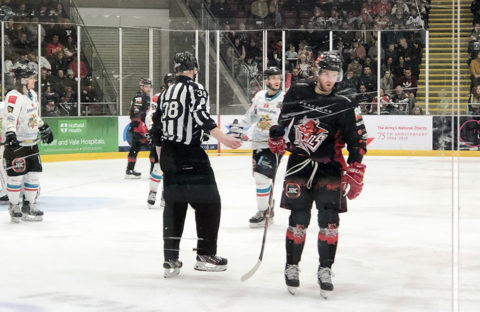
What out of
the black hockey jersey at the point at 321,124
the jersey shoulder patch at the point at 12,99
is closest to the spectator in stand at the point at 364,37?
the black hockey jersey at the point at 321,124

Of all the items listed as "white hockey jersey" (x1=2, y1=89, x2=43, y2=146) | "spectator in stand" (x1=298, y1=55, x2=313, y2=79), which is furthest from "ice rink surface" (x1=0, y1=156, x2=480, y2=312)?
"white hockey jersey" (x1=2, y1=89, x2=43, y2=146)

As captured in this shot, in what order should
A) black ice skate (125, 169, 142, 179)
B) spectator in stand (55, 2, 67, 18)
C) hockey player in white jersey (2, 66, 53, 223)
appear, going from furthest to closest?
hockey player in white jersey (2, 66, 53, 223) → black ice skate (125, 169, 142, 179) → spectator in stand (55, 2, 67, 18)

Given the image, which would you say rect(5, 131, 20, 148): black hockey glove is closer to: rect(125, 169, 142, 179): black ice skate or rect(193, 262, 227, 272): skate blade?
rect(125, 169, 142, 179): black ice skate

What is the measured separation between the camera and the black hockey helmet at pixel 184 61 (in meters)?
3.11

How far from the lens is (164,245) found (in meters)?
3.32

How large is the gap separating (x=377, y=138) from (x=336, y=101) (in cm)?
26

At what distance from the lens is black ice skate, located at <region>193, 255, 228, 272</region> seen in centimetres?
324

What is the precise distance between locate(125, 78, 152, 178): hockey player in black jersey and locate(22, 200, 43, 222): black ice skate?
477 millimetres

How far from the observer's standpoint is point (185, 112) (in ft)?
11.1

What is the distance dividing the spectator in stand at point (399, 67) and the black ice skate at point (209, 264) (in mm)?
919

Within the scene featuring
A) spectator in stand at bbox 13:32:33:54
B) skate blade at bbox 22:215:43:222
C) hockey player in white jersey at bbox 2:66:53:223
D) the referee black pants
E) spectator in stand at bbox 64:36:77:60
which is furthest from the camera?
hockey player in white jersey at bbox 2:66:53:223

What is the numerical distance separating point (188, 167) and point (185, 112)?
0.23 metres

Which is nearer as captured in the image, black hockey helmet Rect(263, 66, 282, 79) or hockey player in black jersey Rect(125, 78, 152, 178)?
hockey player in black jersey Rect(125, 78, 152, 178)

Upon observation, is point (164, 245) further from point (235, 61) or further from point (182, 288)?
point (235, 61)
